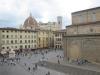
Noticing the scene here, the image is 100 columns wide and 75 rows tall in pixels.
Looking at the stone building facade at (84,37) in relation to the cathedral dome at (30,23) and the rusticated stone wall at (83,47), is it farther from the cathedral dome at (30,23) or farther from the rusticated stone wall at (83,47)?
the cathedral dome at (30,23)

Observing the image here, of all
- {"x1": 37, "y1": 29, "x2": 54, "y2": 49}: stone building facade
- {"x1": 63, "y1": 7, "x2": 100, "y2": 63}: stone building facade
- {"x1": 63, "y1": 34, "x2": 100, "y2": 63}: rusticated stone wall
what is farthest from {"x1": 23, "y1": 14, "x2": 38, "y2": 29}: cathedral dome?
{"x1": 63, "y1": 34, "x2": 100, "y2": 63}: rusticated stone wall

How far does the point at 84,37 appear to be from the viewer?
33.8 meters

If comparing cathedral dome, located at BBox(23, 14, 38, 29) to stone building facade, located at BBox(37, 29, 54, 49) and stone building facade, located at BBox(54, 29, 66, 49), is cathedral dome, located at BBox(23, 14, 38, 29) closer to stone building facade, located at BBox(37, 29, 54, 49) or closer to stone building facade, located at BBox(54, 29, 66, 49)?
stone building facade, located at BBox(37, 29, 54, 49)

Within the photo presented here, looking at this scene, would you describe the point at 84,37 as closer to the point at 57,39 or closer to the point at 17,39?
the point at 17,39

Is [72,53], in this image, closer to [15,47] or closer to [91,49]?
[91,49]

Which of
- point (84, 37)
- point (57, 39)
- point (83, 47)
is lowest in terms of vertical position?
point (83, 47)

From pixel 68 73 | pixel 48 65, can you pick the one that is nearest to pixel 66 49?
pixel 48 65

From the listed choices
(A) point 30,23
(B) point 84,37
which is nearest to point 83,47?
(B) point 84,37

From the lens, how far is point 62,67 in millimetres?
30531

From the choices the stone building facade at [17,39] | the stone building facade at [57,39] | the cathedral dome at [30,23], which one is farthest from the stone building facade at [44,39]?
the cathedral dome at [30,23]

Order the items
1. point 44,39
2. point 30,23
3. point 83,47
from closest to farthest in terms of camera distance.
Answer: point 83,47, point 44,39, point 30,23

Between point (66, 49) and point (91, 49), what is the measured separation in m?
6.90

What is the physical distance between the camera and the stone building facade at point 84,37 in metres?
31.9

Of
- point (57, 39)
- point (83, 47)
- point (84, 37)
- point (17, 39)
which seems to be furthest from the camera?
point (57, 39)
